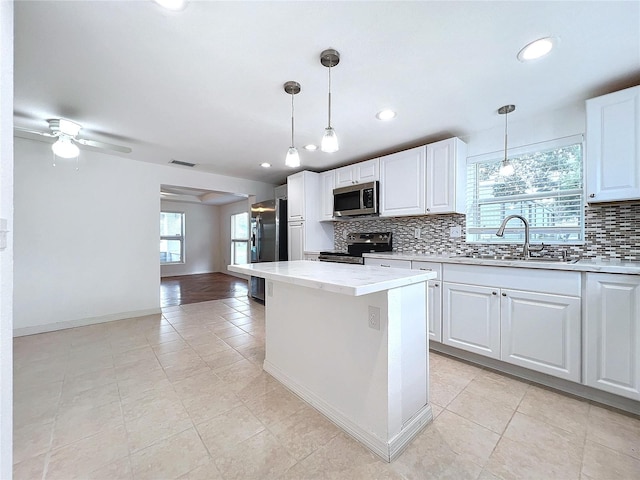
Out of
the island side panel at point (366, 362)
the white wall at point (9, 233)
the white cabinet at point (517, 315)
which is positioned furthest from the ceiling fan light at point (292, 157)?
the white cabinet at point (517, 315)

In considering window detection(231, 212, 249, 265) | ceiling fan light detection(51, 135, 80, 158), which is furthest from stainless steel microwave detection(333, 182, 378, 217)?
window detection(231, 212, 249, 265)

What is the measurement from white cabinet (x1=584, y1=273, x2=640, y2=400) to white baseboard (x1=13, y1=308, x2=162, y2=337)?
16.0 ft

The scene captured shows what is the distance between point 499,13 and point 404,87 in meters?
0.70

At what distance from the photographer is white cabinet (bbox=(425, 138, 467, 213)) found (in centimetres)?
269

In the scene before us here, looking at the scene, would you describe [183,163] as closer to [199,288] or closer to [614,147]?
[199,288]

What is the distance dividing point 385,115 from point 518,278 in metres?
1.73

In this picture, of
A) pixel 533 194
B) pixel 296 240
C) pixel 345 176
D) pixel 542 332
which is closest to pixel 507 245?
pixel 533 194

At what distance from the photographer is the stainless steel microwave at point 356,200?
3354mm

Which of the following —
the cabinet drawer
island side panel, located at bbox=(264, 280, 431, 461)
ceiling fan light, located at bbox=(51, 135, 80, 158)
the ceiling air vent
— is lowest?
island side panel, located at bbox=(264, 280, 431, 461)

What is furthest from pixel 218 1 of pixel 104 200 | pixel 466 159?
pixel 104 200

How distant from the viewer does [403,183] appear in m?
3.08

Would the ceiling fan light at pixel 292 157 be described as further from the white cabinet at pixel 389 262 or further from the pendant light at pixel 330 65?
the white cabinet at pixel 389 262

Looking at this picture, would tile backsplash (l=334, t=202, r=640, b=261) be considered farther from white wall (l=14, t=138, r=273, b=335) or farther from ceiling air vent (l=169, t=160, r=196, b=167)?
white wall (l=14, t=138, r=273, b=335)

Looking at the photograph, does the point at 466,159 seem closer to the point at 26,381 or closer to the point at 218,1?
the point at 218,1
